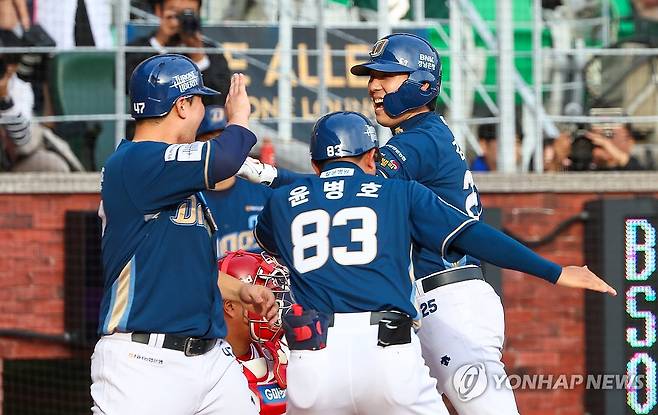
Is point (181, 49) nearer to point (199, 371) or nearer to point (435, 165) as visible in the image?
point (435, 165)

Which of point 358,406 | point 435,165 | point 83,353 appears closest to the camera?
point 358,406

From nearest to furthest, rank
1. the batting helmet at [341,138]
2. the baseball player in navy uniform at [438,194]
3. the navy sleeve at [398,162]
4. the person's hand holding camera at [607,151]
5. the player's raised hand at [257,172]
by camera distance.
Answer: the batting helmet at [341,138], the navy sleeve at [398,162], the baseball player in navy uniform at [438,194], the player's raised hand at [257,172], the person's hand holding camera at [607,151]

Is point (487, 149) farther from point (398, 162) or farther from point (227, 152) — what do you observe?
point (227, 152)

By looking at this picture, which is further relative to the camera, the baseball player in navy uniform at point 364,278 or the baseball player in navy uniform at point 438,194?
the baseball player in navy uniform at point 438,194

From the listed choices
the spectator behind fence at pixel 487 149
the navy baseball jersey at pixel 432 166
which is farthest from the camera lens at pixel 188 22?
the navy baseball jersey at pixel 432 166

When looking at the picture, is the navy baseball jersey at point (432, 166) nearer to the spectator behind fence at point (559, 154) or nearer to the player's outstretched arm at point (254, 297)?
the player's outstretched arm at point (254, 297)

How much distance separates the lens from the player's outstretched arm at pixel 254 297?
5.89m

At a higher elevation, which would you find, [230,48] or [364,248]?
[230,48]

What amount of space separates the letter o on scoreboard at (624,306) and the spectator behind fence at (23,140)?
3.99 meters

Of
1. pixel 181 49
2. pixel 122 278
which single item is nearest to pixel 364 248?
pixel 122 278

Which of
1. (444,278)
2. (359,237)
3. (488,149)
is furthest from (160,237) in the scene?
(488,149)

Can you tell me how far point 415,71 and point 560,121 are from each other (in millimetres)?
3628

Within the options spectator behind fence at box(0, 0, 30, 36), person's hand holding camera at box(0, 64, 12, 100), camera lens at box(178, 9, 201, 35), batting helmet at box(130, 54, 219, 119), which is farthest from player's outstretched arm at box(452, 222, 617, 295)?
spectator behind fence at box(0, 0, 30, 36)

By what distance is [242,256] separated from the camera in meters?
6.77
